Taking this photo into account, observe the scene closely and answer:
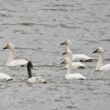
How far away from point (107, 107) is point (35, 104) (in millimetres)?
1848

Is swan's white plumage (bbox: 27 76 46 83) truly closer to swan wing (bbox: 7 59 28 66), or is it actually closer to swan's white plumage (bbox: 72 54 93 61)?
swan wing (bbox: 7 59 28 66)

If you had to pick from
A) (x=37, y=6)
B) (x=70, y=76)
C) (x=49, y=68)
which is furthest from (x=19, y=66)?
(x=37, y=6)

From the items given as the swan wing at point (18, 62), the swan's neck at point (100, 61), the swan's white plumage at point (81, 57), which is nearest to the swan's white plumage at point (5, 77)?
the swan wing at point (18, 62)

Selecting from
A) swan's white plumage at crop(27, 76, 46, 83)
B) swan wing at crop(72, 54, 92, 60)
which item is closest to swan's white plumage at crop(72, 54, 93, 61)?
swan wing at crop(72, 54, 92, 60)

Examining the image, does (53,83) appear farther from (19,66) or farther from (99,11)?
(99,11)

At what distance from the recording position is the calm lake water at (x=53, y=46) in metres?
26.0

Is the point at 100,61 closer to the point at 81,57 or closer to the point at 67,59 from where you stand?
the point at 67,59

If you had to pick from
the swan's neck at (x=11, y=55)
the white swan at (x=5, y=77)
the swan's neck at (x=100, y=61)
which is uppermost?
the swan's neck at (x=11, y=55)

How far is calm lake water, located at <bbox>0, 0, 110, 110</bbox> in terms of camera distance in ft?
85.4

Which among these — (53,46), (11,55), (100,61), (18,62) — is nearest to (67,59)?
(100,61)

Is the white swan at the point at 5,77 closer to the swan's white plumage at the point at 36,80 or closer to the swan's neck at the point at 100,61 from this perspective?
the swan's white plumage at the point at 36,80

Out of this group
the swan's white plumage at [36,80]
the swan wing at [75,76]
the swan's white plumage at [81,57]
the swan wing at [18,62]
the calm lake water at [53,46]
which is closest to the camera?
the calm lake water at [53,46]

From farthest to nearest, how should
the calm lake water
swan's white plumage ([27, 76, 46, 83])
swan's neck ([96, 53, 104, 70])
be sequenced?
swan's neck ([96, 53, 104, 70])
swan's white plumage ([27, 76, 46, 83])
the calm lake water

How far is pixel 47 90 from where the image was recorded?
2705 centimetres
